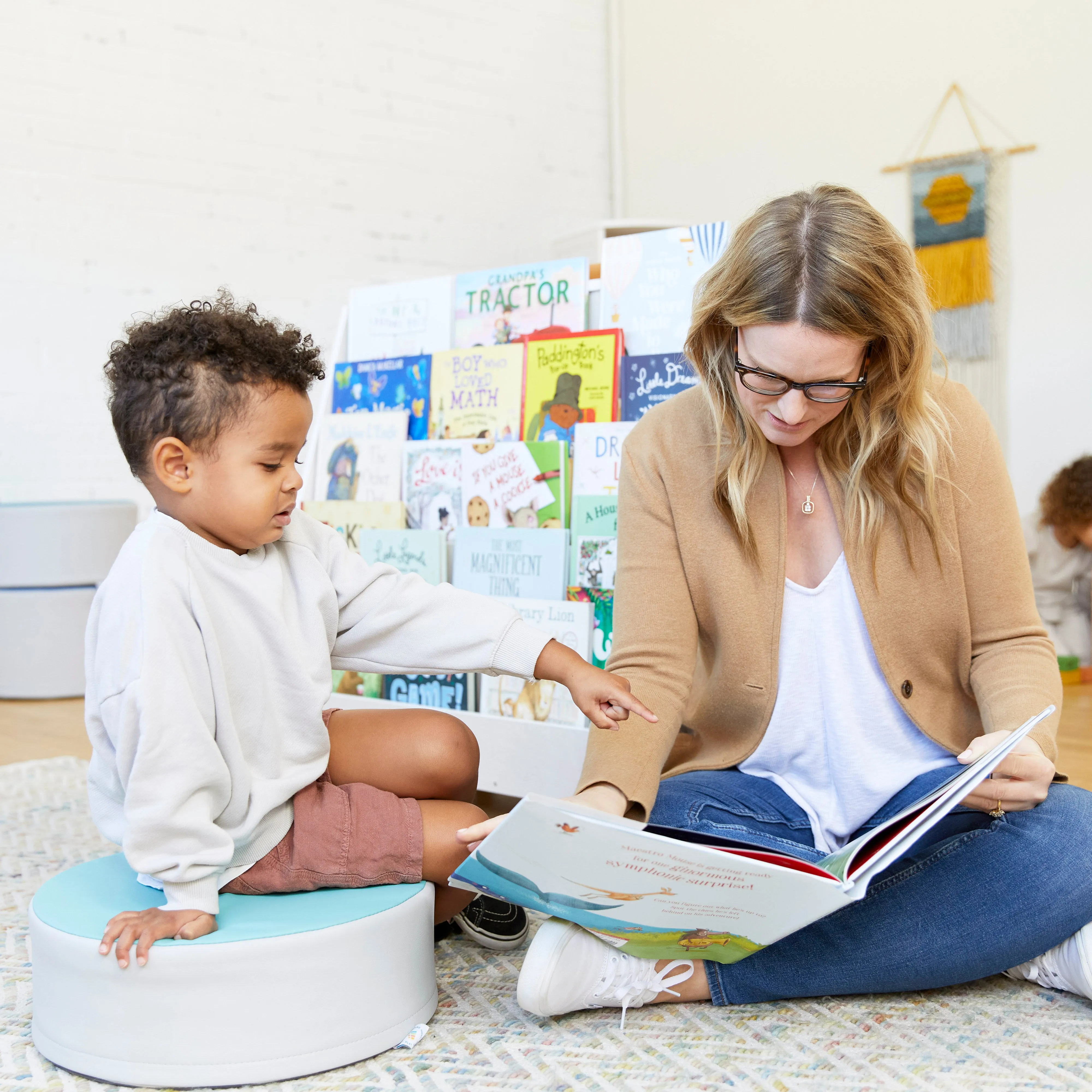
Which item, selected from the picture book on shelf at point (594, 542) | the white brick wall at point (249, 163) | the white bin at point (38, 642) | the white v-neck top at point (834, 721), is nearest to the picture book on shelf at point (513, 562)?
the picture book on shelf at point (594, 542)

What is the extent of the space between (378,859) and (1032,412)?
2782mm

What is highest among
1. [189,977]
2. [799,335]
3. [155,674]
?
[799,335]

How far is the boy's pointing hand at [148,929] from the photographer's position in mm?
898

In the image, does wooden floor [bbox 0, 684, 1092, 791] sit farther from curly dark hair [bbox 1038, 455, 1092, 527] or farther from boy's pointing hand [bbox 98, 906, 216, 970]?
boy's pointing hand [bbox 98, 906, 216, 970]

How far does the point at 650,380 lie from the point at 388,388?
51 cm

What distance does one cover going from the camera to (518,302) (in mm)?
1801

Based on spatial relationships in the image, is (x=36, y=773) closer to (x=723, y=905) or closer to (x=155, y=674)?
(x=155, y=674)

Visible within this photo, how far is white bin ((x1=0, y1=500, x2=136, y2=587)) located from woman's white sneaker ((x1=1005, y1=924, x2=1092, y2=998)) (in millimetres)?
2361

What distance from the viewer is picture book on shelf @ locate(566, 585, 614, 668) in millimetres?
1647

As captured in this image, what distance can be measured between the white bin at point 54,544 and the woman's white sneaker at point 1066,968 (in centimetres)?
236

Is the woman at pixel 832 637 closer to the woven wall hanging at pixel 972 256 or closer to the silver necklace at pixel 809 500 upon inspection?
the silver necklace at pixel 809 500

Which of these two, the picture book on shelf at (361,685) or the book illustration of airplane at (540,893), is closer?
the book illustration of airplane at (540,893)

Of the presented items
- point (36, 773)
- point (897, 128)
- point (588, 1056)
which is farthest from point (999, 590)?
point (897, 128)

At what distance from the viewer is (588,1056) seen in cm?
97
